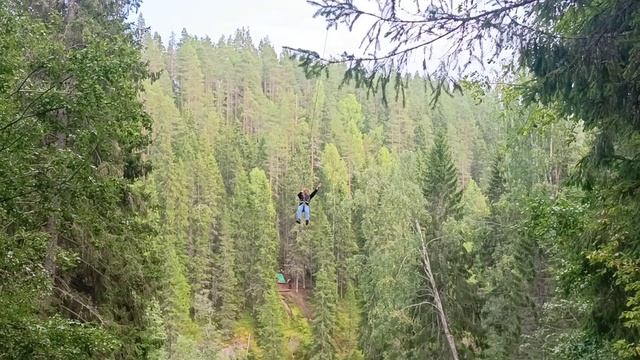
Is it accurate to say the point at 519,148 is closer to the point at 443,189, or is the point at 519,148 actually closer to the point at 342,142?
the point at 443,189

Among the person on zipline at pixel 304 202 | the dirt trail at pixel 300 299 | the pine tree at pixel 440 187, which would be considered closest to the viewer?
the person on zipline at pixel 304 202

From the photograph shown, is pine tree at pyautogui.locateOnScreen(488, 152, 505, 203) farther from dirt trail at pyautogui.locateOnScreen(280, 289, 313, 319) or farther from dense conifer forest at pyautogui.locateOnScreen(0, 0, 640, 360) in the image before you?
dirt trail at pyautogui.locateOnScreen(280, 289, 313, 319)

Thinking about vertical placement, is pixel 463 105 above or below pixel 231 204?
above

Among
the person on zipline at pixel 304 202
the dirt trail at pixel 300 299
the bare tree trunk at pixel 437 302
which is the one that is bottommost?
the dirt trail at pixel 300 299

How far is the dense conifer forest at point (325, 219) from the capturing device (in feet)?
21.2

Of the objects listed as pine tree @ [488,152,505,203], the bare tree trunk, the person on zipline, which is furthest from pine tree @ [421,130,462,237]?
the person on zipline

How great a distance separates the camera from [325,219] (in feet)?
192

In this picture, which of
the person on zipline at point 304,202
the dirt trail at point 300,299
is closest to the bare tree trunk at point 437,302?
the person on zipline at point 304,202

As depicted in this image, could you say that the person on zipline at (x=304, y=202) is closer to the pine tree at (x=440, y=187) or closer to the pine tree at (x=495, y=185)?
the pine tree at (x=440, y=187)

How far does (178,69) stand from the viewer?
351ft

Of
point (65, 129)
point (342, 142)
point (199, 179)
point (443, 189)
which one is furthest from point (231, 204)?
point (65, 129)

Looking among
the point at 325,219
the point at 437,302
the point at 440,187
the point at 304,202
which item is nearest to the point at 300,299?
the point at 325,219

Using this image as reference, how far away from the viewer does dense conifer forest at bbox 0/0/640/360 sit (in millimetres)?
6453

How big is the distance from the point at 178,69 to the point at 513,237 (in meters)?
89.6
